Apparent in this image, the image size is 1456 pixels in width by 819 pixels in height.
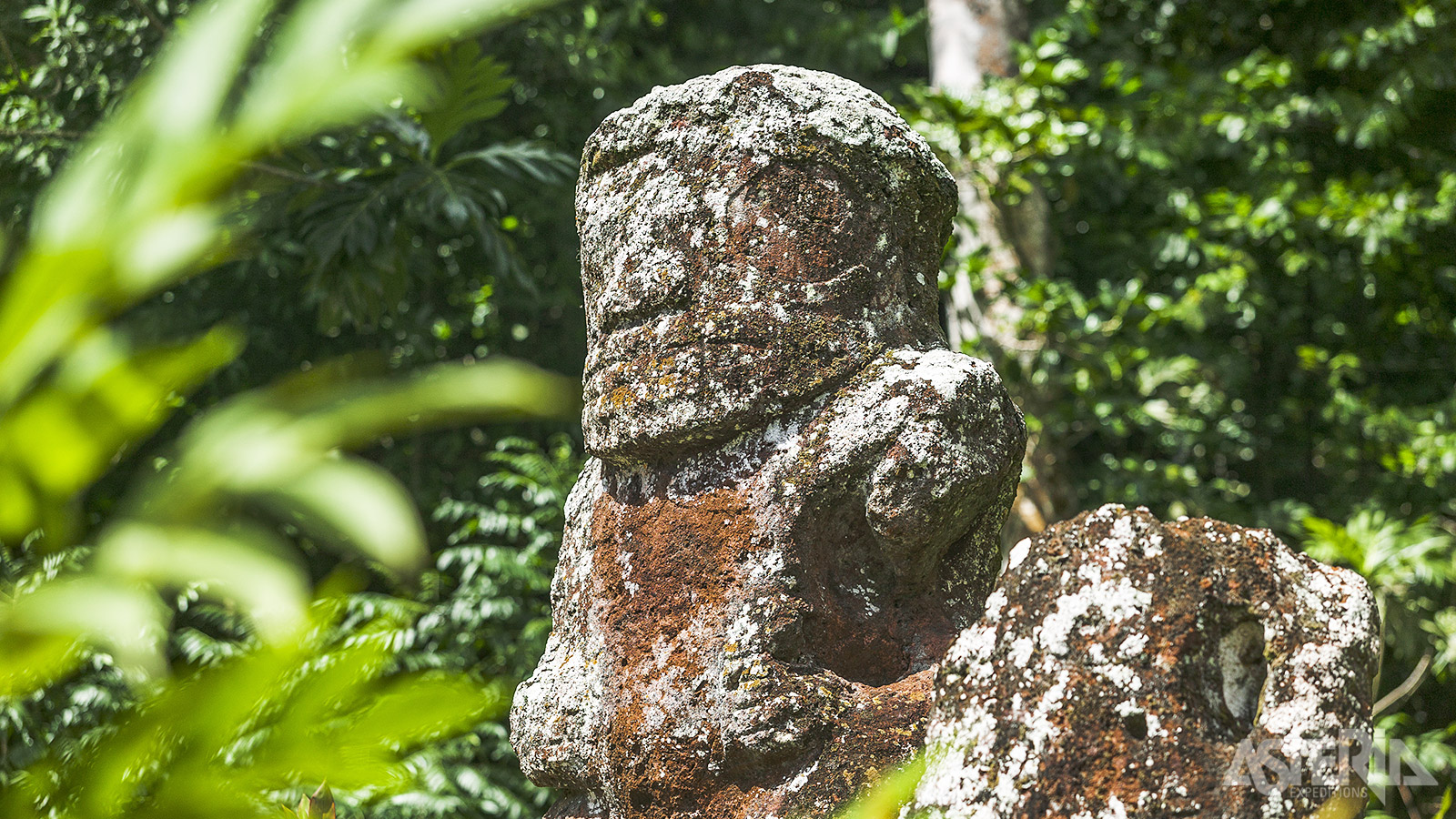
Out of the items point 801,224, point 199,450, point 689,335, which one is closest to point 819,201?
point 801,224

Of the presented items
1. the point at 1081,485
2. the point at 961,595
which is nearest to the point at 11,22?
the point at 961,595

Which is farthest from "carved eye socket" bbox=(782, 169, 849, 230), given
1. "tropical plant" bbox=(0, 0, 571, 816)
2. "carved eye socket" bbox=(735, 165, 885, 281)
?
"tropical plant" bbox=(0, 0, 571, 816)

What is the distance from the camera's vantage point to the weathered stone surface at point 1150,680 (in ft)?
4.76

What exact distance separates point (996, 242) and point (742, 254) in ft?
10.3

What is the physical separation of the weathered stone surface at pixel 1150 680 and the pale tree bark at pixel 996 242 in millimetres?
3173

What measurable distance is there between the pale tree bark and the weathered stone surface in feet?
10.4

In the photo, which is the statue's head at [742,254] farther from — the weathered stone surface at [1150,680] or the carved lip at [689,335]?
the weathered stone surface at [1150,680]

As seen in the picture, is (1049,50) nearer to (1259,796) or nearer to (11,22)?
(1259,796)

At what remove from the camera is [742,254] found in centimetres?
213

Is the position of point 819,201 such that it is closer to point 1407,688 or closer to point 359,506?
point 359,506

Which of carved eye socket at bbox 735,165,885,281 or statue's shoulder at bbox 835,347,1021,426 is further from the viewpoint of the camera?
carved eye socket at bbox 735,165,885,281

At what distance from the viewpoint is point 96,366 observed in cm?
49

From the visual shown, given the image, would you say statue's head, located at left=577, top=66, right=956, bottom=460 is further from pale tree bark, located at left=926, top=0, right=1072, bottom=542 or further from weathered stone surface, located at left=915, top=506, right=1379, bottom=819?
pale tree bark, located at left=926, top=0, right=1072, bottom=542

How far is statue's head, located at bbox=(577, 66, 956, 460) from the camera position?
2088mm
